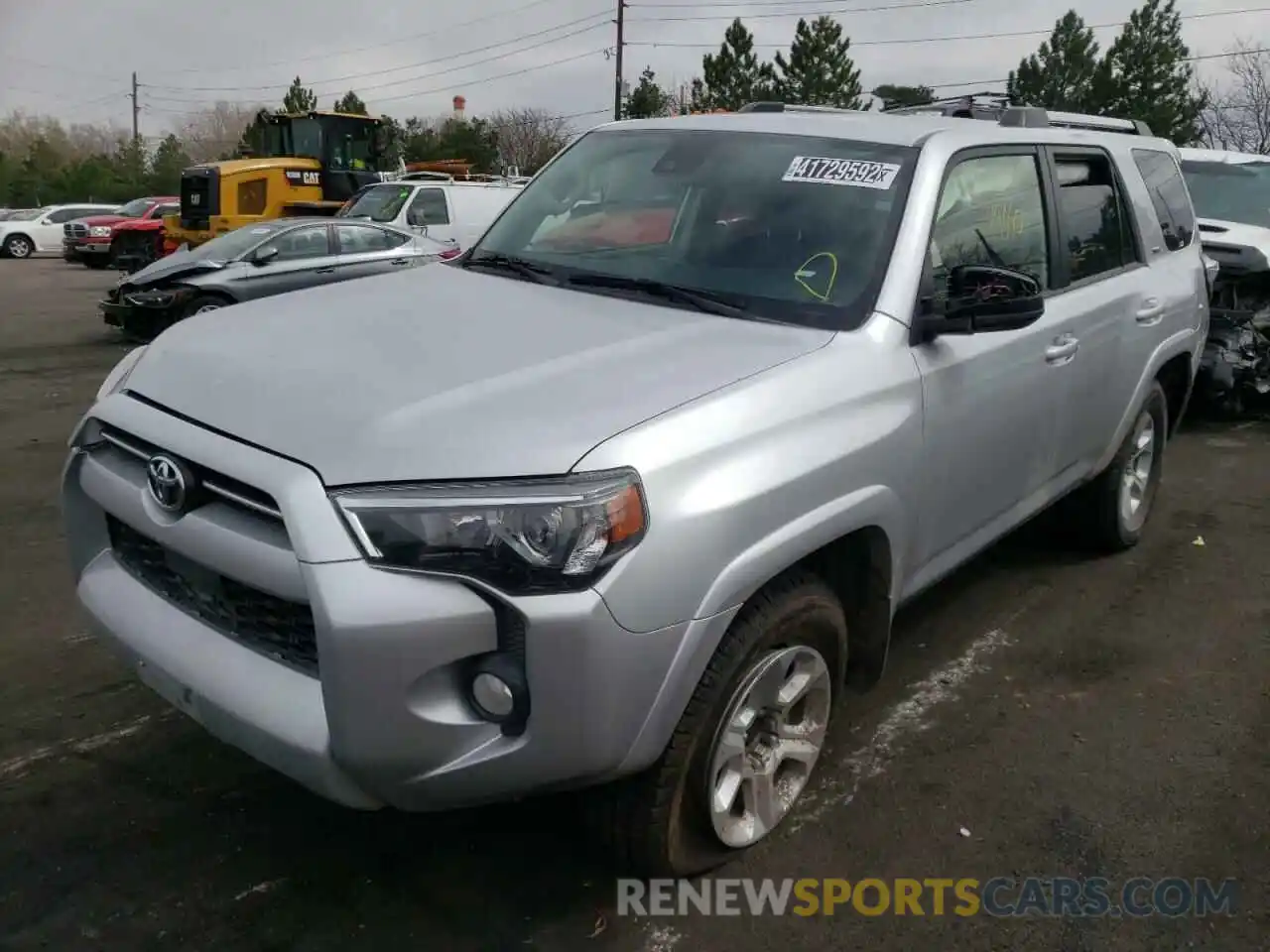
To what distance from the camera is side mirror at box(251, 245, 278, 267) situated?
12.1m

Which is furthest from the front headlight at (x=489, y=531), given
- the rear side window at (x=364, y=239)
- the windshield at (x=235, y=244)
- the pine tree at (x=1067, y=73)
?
the pine tree at (x=1067, y=73)

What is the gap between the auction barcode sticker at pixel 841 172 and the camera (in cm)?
338

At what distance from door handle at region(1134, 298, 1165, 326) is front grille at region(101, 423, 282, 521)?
12.3ft

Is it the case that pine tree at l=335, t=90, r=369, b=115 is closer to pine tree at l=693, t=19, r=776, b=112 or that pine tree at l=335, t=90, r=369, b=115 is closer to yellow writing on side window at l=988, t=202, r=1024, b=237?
pine tree at l=693, t=19, r=776, b=112

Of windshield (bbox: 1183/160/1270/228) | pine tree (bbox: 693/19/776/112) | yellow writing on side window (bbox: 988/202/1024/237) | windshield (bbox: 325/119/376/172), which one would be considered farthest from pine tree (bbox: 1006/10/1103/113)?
yellow writing on side window (bbox: 988/202/1024/237)

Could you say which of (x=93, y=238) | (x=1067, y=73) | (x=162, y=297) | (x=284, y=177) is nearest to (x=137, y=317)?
(x=162, y=297)

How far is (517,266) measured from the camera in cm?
373

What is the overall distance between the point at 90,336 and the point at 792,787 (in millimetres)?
12906

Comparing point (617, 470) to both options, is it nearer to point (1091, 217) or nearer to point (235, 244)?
point (1091, 217)

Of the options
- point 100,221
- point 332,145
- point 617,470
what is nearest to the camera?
point 617,470

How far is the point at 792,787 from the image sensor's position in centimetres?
304

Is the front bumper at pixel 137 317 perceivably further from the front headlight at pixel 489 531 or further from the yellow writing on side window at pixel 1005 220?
the front headlight at pixel 489 531

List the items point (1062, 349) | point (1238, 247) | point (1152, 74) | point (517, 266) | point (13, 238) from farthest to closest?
1. point (1152, 74)
2. point (13, 238)
3. point (1238, 247)
4. point (1062, 349)
5. point (517, 266)

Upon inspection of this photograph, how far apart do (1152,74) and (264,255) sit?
37.9 m
